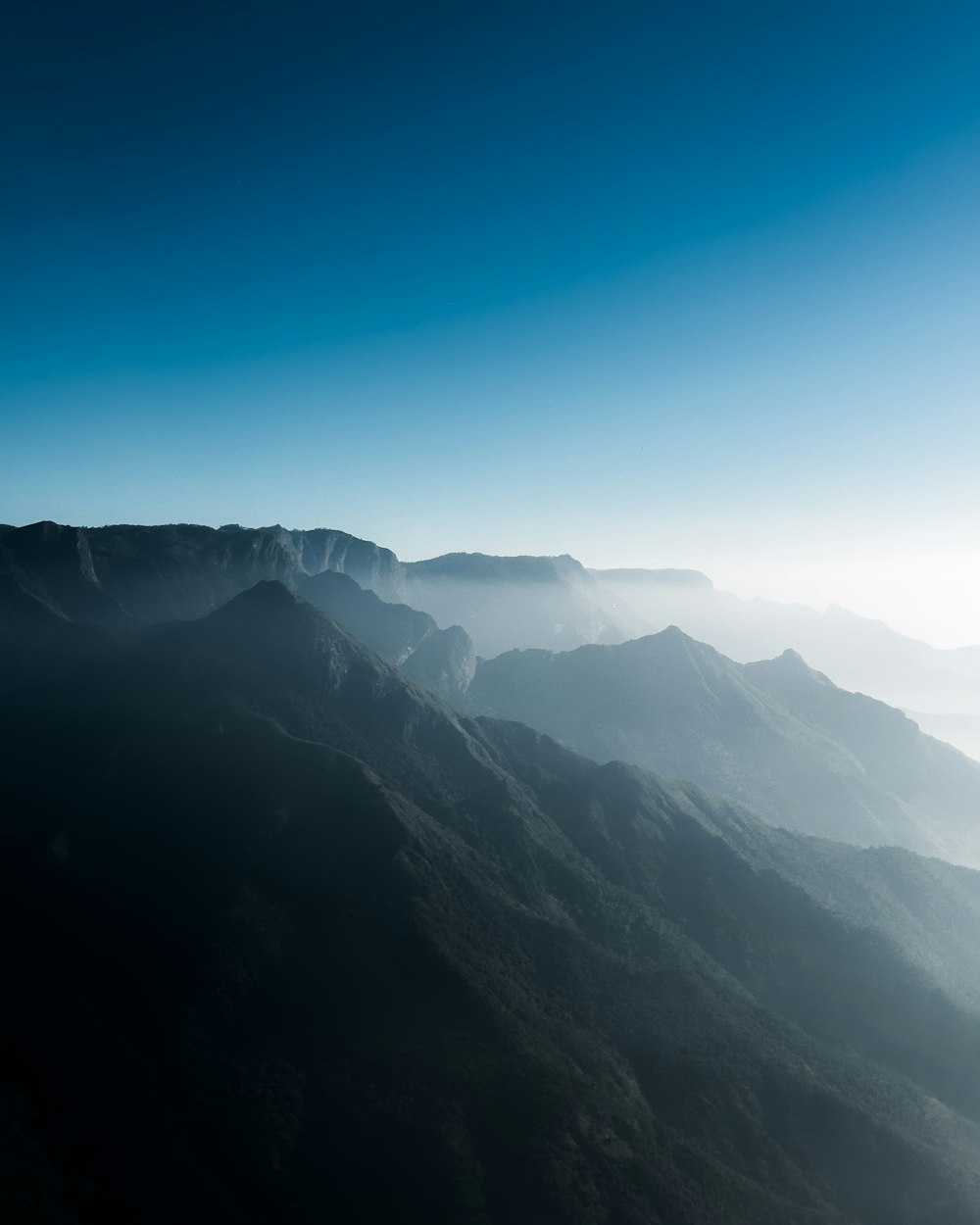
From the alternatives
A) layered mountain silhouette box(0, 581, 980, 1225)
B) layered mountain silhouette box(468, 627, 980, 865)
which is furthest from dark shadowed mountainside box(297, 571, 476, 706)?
layered mountain silhouette box(0, 581, 980, 1225)

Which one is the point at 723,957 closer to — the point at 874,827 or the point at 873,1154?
the point at 873,1154

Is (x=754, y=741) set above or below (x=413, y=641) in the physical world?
below

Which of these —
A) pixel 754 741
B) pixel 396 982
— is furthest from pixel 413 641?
pixel 396 982

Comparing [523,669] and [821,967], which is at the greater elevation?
[523,669]

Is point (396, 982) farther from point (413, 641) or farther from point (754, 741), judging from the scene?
point (754, 741)

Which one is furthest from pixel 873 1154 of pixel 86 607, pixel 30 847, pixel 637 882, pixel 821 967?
pixel 86 607

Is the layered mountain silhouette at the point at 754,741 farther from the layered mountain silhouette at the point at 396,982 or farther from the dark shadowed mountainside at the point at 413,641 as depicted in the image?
the layered mountain silhouette at the point at 396,982
